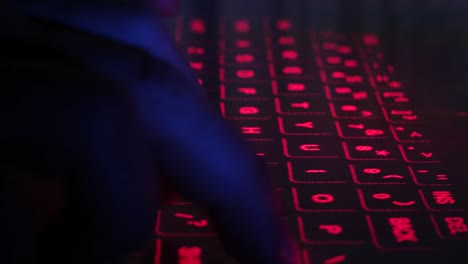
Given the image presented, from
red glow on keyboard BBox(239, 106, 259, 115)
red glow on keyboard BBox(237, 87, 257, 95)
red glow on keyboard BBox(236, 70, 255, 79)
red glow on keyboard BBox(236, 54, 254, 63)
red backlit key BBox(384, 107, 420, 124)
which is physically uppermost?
red glow on keyboard BBox(236, 54, 254, 63)

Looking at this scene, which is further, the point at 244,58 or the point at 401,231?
the point at 244,58

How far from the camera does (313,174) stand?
51 cm

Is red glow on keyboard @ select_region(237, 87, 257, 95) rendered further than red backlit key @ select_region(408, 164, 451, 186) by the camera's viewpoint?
Yes

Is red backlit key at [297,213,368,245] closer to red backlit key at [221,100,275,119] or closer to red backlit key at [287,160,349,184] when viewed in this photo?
red backlit key at [287,160,349,184]

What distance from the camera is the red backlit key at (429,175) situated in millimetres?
503

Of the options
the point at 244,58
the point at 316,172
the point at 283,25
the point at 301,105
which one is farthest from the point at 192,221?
the point at 283,25

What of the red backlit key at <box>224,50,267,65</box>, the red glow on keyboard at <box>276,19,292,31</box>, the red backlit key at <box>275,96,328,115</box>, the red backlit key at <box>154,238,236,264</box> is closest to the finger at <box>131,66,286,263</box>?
the red backlit key at <box>154,238,236,264</box>

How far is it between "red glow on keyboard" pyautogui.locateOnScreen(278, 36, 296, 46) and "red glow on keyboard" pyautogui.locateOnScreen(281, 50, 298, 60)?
0.08ft

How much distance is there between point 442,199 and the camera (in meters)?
0.48

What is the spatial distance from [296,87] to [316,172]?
6.9 inches

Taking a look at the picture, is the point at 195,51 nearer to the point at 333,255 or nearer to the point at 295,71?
the point at 295,71

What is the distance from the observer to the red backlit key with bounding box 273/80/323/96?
66 cm

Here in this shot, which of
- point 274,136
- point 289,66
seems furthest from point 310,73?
point 274,136

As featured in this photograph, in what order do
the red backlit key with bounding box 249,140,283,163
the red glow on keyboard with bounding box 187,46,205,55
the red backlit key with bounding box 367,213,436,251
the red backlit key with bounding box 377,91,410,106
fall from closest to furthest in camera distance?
the red backlit key with bounding box 367,213,436,251
the red backlit key with bounding box 249,140,283,163
the red backlit key with bounding box 377,91,410,106
the red glow on keyboard with bounding box 187,46,205,55
